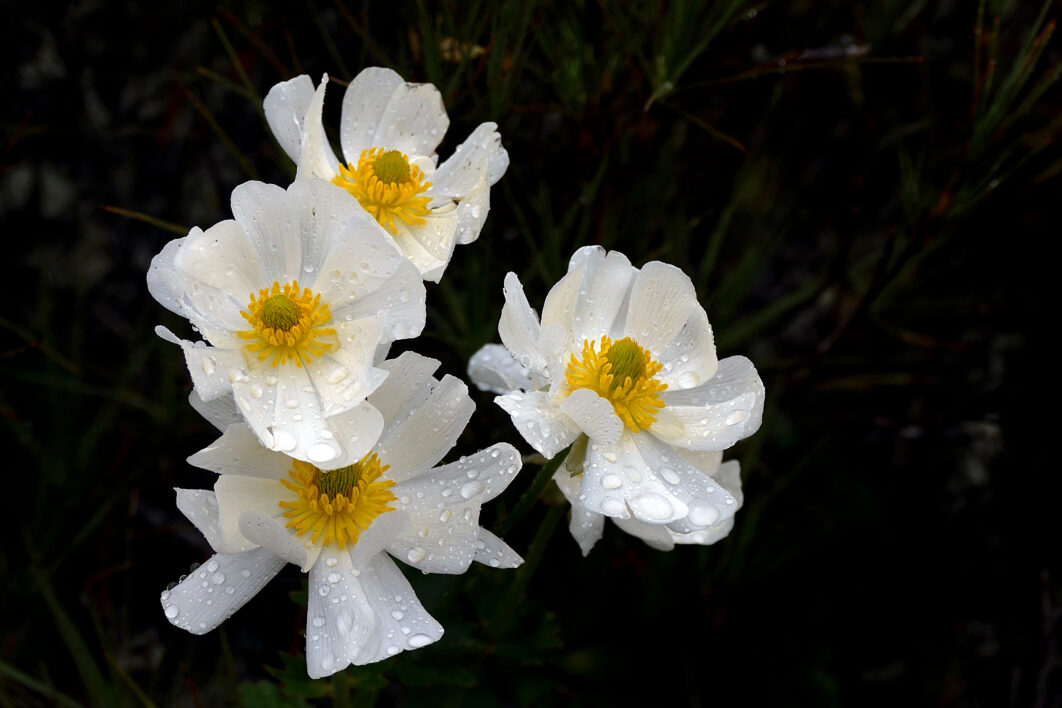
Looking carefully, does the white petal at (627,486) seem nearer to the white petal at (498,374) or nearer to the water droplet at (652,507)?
the water droplet at (652,507)

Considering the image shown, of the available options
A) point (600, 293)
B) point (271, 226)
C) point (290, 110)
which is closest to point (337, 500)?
point (271, 226)

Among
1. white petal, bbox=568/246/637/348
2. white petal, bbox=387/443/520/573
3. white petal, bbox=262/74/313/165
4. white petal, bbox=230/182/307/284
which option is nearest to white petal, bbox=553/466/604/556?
white petal, bbox=387/443/520/573

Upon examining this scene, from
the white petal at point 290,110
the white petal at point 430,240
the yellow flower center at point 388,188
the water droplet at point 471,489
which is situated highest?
the white petal at point 290,110

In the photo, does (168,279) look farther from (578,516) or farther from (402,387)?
(578,516)

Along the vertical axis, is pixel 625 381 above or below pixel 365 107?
below

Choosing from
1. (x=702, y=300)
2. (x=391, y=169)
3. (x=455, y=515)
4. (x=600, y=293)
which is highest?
(x=391, y=169)

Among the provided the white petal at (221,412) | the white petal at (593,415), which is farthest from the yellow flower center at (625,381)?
the white petal at (221,412)

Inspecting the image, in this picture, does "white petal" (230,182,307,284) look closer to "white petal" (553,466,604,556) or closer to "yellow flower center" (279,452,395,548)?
"yellow flower center" (279,452,395,548)
